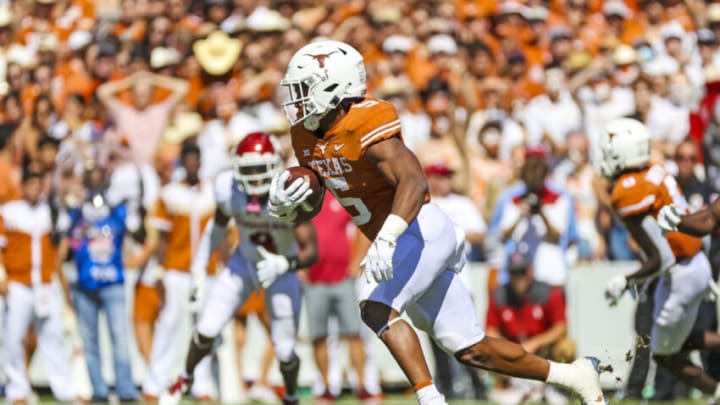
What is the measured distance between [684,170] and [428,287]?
5216 millimetres

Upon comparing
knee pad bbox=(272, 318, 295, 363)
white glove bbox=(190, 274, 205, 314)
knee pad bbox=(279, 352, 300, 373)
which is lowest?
knee pad bbox=(279, 352, 300, 373)

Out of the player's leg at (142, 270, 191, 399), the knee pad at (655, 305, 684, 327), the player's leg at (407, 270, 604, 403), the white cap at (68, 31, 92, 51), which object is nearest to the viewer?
the player's leg at (407, 270, 604, 403)

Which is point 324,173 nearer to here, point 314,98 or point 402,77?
point 314,98

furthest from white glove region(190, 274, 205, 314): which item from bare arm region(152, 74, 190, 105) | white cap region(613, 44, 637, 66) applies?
white cap region(613, 44, 637, 66)

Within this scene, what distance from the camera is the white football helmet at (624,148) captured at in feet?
30.8

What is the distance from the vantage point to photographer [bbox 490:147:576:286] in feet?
40.0

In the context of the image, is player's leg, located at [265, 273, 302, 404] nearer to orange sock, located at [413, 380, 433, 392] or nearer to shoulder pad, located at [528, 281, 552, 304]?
shoulder pad, located at [528, 281, 552, 304]

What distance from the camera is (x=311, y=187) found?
7.55 metres

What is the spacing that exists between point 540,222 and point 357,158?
5.17 m

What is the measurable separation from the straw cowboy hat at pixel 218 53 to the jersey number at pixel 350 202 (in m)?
7.83

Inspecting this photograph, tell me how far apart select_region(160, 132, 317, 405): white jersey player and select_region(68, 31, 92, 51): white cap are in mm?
6714

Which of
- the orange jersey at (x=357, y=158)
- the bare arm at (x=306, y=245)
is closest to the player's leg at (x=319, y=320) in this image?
the bare arm at (x=306, y=245)

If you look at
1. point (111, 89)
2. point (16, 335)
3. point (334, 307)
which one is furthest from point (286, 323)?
point (111, 89)

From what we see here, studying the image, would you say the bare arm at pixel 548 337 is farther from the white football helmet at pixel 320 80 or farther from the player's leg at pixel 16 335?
the white football helmet at pixel 320 80
